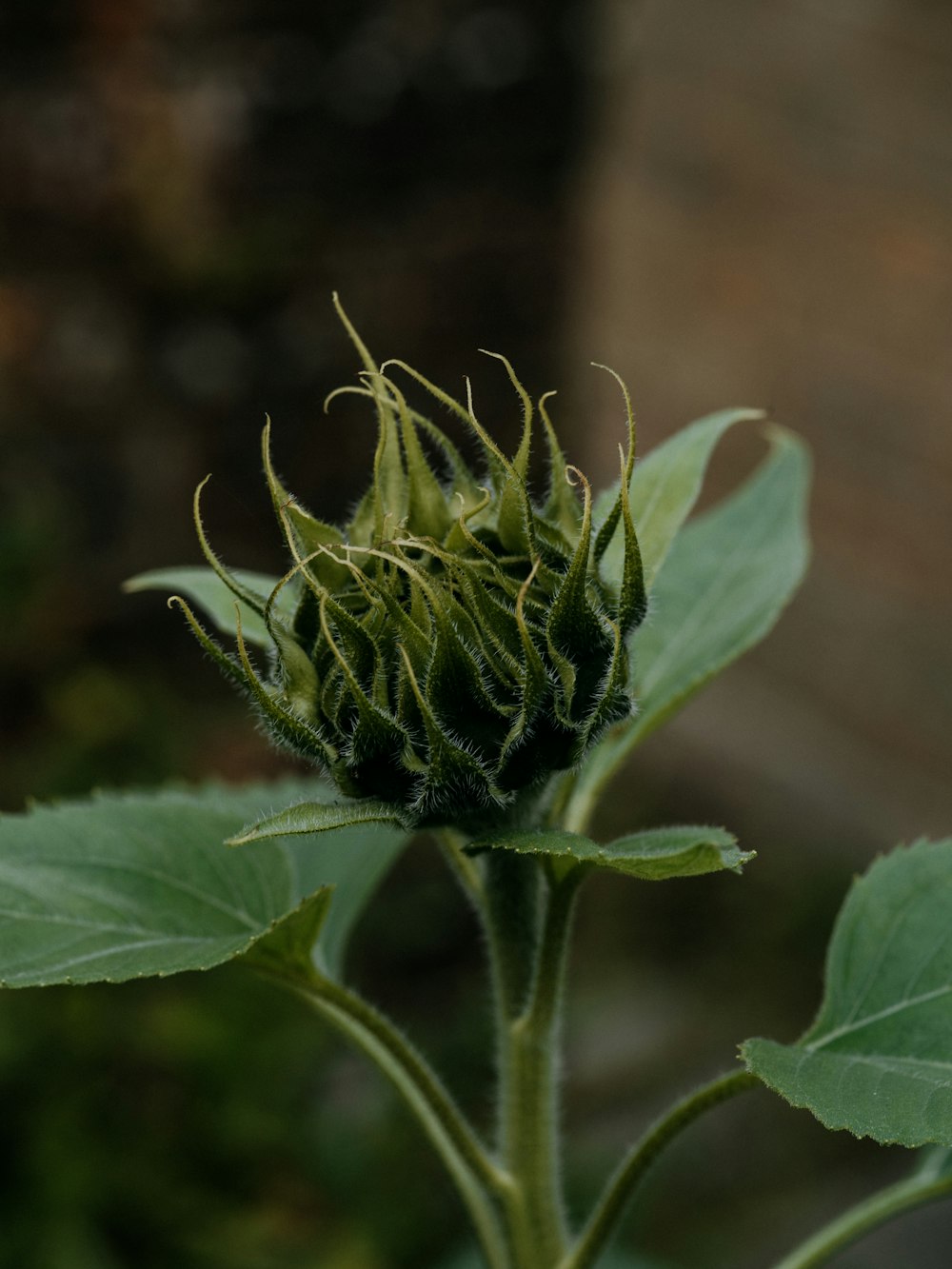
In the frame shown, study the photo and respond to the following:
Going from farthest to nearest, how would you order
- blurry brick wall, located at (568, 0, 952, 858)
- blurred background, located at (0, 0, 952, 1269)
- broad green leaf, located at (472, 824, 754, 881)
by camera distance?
1. blurry brick wall, located at (568, 0, 952, 858)
2. blurred background, located at (0, 0, 952, 1269)
3. broad green leaf, located at (472, 824, 754, 881)

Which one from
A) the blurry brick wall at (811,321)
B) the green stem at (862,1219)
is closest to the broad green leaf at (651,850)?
the green stem at (862,1219)

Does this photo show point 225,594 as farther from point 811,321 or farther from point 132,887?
point 811,321

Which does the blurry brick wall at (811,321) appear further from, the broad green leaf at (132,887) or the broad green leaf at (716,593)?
the broad green leaf at (132,887)

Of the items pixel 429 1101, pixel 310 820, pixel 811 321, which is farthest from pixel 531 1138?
pixel 811 321

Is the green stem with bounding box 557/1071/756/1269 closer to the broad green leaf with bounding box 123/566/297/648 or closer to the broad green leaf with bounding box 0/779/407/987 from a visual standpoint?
the broad green leaf with bounding box 0/779/407/987

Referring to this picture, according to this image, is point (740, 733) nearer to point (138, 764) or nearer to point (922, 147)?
point (922, 147)

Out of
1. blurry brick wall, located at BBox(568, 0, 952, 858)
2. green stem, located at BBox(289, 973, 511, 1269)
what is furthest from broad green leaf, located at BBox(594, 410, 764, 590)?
blurry brick wall, located at BBox(568, 0, 952, 858)

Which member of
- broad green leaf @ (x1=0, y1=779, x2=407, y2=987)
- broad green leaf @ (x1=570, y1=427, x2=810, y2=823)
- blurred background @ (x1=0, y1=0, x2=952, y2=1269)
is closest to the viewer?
broad green leaf @ (x1=0, y1=779, x2=407, y2=987)
